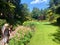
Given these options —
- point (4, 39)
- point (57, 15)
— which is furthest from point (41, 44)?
point (57, 15)

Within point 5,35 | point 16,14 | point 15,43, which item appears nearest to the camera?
point 5,35

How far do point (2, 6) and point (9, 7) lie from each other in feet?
6.85

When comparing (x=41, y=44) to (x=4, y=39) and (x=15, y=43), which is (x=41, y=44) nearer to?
(x=15, y=43)

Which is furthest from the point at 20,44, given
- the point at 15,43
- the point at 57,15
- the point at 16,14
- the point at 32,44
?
the point at 16,14

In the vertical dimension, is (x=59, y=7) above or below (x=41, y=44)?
above

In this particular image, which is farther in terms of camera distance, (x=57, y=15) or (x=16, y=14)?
(x=16, y=14)

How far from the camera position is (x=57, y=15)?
151ft

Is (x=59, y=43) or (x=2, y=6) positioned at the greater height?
(x=2, y=6)

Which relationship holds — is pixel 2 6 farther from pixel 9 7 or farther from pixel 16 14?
pixel 16 14

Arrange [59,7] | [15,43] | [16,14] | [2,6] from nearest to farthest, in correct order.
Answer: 1. [15,43]
2. [2,6]
3. [59,7]
4. [16,14]

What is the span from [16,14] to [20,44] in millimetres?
45288

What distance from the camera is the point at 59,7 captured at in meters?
45.7

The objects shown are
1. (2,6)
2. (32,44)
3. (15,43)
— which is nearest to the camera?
(15,43)

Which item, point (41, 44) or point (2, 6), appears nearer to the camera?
point (41, 44)
